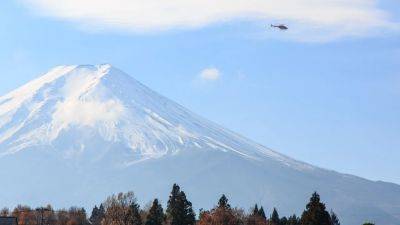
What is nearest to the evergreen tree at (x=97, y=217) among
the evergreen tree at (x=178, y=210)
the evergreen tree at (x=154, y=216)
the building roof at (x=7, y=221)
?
the evergreen tree at (x=178, y=210)

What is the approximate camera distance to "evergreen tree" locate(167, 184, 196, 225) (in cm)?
10006

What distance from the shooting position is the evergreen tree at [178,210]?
100062 mm

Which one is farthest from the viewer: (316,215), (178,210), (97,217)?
(97,217)

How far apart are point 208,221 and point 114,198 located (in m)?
10.2

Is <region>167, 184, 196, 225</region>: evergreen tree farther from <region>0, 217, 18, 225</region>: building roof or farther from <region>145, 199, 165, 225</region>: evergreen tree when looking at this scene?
<region>0, 217, 18, 225</region>: building roof

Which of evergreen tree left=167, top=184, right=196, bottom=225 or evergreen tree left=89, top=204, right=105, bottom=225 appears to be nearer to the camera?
evergreen tree left=167, top=184, right=196, bottom=225

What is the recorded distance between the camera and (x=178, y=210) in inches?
3949

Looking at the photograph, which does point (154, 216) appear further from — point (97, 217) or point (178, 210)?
point (97, 217)

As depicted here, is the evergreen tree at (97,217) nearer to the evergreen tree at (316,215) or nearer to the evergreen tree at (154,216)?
the evergreen tree at (154,216)

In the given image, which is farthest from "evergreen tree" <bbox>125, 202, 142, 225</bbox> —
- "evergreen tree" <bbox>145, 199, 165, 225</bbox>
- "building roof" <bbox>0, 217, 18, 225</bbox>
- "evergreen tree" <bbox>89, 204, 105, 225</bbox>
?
"evergreen tree" <bbox>89, 204, 105, 225</bbox>

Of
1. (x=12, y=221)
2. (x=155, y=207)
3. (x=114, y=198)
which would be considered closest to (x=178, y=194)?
(x=155, y=207)

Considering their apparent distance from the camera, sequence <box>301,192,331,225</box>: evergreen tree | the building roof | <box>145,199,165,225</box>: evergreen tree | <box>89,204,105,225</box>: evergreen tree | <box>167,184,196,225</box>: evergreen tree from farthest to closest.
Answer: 1. <box>89,204,105,225</box>: evergreen tree
2. <box>167,184,196,225</box>: evergreen tree
3. <box>145,199,165,225</box>: evergreen tree
4. the building roof
5. <box>301,192,331,225</box>: evergreen tree

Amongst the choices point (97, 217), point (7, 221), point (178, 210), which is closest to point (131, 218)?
point (178, 210)

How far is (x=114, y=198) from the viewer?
10688 cm
